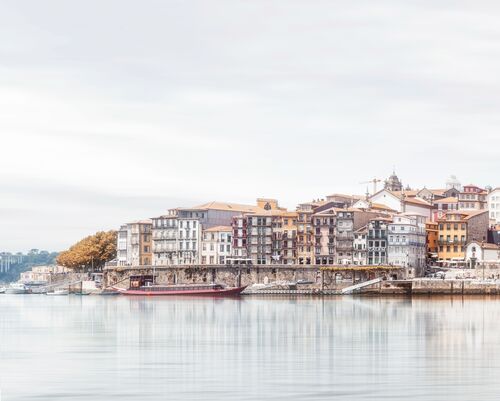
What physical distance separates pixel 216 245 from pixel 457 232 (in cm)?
2954

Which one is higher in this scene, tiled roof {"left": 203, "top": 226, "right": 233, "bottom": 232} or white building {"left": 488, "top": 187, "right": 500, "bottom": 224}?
white building {"left": 488, "top": 187, "right": 500, "bottom": 224}

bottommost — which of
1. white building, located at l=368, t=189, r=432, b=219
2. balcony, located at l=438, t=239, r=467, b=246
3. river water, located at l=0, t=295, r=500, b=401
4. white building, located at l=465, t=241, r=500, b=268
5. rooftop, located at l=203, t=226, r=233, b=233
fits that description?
river water, located at l=0, t=295, r=500, b=401

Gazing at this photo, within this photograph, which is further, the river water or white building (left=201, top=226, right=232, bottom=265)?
white building (left=201, top=226, right=232, bottom=265)

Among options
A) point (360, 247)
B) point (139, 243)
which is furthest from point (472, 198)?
point (139, 243)

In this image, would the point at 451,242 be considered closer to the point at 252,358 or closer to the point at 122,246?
the point at 122,246

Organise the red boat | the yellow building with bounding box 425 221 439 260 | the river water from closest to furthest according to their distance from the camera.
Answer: the river water, the red boat, the yellow building with bounding box 425 221 439 260

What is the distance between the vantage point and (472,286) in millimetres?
150000

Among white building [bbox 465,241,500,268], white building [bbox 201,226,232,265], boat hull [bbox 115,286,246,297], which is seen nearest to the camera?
boat hull [bbox 115,286,246,297]

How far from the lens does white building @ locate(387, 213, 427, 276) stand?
16212cm

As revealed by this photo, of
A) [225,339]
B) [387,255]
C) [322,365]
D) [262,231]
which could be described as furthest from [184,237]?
[322,365]

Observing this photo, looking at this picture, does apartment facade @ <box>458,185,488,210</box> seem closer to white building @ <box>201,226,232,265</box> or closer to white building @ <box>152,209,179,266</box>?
white building @ <box>201,226,232,265</box>

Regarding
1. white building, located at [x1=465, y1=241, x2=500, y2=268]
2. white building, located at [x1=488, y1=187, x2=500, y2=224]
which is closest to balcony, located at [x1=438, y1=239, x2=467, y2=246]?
white building, located at [x1=465, y1=241, x2=500, y2=268]

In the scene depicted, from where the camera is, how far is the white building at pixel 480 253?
160750mm

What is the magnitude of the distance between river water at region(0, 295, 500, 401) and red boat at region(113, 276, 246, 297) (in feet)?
212
